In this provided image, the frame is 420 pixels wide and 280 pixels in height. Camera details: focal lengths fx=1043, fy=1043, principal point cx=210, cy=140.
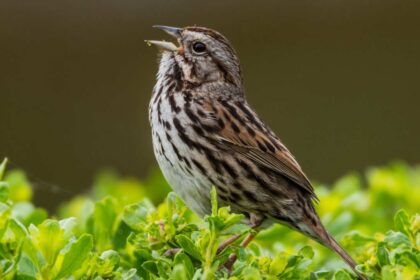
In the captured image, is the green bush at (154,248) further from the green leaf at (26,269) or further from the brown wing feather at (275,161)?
the brown wing feather at (275,161)

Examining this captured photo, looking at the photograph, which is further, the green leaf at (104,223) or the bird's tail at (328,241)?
the bird's tail at (328,241)

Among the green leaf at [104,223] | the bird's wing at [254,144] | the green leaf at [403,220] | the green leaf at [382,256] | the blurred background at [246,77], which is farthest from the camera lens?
the blurred background at [246,77]

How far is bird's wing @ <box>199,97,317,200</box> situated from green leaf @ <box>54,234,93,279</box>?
1.52m

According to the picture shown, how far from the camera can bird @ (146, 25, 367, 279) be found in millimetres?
3713

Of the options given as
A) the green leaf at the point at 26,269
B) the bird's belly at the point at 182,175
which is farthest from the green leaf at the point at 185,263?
the bird's belly at the point at 182,175

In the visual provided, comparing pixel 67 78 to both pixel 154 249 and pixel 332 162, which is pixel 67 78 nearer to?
pixel 332 162

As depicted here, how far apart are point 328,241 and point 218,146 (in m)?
0.57

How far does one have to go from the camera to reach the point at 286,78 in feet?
31.6

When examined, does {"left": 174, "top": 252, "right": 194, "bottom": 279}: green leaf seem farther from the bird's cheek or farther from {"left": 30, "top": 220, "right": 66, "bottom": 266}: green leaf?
the bird's cheek

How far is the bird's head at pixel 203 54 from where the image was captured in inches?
165

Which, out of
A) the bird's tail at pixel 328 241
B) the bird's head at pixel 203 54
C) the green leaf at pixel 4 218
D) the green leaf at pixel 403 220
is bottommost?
the bird's tail at pixel 328 241

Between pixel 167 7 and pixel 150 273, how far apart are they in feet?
23.5

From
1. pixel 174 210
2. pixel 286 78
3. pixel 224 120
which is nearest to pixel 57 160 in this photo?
pixel 286 78

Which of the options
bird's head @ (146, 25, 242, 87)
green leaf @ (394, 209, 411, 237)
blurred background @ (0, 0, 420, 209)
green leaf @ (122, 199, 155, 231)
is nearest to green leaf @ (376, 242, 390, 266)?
green leaf @ (394, 209, 411, 237)
